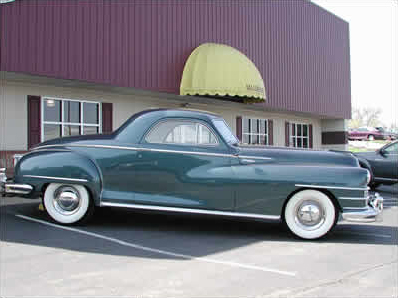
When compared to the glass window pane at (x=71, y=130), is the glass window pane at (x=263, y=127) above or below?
above

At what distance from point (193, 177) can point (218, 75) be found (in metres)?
8.08

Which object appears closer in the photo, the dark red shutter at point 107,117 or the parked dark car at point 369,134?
the dark red shutter at point 107,117

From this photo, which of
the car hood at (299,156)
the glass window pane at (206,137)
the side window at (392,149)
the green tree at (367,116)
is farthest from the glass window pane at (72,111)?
the green tree at (367,116)

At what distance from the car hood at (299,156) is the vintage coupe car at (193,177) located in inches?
0.6

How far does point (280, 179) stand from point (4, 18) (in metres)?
7.46

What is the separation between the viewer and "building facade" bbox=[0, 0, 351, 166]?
403 inches

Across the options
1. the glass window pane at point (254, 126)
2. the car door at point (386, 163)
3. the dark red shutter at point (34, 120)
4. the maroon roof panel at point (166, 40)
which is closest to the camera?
the maroon roof panel at point (166, 40)

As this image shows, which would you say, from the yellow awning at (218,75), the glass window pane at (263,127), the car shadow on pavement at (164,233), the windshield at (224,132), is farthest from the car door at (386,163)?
the glass window pane at (263,127)

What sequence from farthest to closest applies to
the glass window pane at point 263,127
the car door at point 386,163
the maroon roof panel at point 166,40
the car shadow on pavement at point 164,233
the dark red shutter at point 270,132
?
1. the dark red shutter at point 270,132
2. the glass window pane at point 263,127
3. the car door at point 386,163
4. the maroon roof panel at point 166,40
5. the car shadow on pavement at point 164,233

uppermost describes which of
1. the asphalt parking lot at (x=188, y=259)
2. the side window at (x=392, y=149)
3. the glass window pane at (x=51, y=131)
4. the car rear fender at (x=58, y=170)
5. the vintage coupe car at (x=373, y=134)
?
the vintage coupe car at (x=373, y=134)

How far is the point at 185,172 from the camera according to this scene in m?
5.81

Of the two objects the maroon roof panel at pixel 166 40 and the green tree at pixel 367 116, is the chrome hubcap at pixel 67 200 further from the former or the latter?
the green tree at pixel 367 116

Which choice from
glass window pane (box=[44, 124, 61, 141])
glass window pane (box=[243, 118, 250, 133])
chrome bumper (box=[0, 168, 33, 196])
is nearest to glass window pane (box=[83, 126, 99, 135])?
glass window pane (box=[44, 124, 61, 141])

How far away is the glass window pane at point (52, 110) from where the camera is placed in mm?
11570
